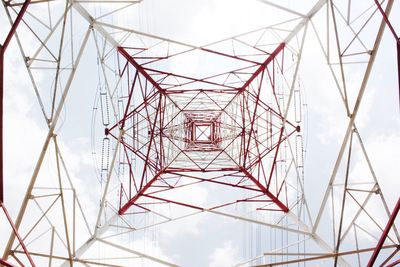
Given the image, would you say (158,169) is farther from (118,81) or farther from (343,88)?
(343,88)

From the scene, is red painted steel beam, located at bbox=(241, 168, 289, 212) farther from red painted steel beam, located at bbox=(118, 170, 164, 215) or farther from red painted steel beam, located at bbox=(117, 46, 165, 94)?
red painted steel beam, located at bbox=(117, 46, 165, 94)

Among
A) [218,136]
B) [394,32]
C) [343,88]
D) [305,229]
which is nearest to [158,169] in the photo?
[305,229]

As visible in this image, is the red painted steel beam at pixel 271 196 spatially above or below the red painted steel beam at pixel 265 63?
below

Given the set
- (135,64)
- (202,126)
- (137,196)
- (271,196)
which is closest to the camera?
(271,196)

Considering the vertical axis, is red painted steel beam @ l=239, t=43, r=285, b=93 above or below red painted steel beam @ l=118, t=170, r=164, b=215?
above

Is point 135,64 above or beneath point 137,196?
above

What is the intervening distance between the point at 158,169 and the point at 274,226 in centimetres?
558

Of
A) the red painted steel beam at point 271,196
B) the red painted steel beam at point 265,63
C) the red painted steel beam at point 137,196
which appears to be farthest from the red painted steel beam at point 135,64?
the red painted steel beam at point 271,196

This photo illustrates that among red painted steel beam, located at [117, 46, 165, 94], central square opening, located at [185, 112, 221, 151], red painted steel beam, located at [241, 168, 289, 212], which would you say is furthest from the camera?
central square opening, located at [185, 112, 221, 151]

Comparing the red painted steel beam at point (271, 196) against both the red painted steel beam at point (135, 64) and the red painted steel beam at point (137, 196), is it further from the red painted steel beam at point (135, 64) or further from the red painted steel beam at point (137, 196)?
the red painted steel beam at point (135, 64)

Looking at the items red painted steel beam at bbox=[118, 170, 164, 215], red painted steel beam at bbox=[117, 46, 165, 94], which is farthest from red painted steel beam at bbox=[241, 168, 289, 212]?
red painted steel beam at bbox=[117, 46, 165, 94]


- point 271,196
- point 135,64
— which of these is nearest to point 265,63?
point 135,64

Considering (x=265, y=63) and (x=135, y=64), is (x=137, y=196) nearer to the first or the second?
(x=135, y=64)

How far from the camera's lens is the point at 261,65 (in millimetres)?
13977
